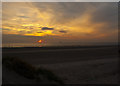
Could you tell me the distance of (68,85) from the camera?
24.5ft

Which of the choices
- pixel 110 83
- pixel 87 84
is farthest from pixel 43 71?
pixel 110 83

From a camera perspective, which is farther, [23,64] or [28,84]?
[23,64]

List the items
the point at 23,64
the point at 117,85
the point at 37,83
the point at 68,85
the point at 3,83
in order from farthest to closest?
1. the point at 117,85
2. the point at 68,85
3. the point at 23,64
4. the point at 3,83
5. the point at 37,83

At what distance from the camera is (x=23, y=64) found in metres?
7.01

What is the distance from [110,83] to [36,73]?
5.32 m

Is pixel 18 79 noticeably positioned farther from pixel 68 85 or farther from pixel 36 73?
pixel 68 85

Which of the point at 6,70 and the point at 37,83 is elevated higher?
the point at 6,70

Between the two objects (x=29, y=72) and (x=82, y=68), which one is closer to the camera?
(x=29, y=72)

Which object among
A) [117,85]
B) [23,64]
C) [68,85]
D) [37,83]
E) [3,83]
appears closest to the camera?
[37,83]

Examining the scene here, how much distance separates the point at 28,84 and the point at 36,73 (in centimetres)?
74

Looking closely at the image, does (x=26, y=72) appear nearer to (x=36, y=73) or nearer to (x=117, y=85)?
(x=36, y=73)

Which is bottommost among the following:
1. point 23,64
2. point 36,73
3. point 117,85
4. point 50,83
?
point 117,85

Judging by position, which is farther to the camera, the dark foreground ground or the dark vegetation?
the dark foreground ground

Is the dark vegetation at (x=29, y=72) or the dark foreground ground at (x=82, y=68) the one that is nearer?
the dark vegetation at (x=29, y=72)
